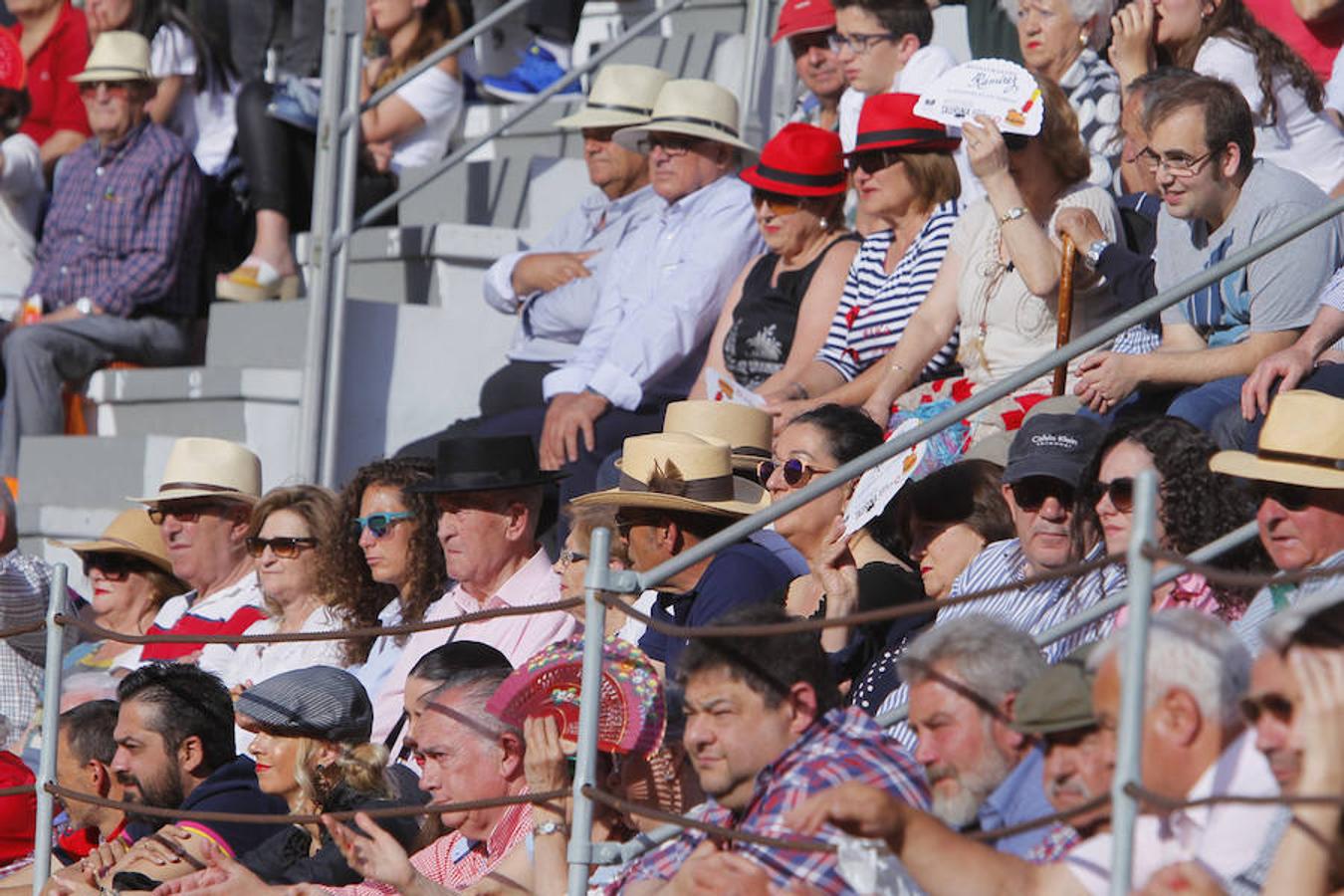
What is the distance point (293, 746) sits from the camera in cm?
503

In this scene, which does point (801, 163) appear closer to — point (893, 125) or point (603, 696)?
point (893, 125)

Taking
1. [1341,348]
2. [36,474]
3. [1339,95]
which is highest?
[1339,95]

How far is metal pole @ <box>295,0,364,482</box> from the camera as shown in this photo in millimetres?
8031

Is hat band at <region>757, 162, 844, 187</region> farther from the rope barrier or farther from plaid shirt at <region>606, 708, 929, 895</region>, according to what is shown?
plaid shirt at <region>606, 708, 929, 895</region>

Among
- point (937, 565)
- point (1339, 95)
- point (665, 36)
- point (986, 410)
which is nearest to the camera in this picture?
point (937, 565)

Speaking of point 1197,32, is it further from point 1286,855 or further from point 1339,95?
point 1286,855

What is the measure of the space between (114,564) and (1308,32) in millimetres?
3895

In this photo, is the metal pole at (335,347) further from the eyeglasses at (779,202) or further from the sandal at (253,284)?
the eyeglasses at (779,202)

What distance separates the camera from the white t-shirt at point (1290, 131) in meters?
6.45

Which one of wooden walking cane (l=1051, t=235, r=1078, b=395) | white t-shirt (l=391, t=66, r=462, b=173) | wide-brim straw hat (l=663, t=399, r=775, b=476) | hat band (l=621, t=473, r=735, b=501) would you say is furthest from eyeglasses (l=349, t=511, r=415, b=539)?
white t-shirt (l=391, t=66, r=462, b=173)

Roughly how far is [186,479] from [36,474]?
6.03ft

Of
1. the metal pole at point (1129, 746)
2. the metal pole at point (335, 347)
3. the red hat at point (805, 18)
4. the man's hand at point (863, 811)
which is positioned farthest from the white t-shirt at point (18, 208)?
the metal pole at point (1129, 746)

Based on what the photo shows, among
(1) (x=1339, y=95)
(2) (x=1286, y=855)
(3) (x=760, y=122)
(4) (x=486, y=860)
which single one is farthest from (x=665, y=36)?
(2) (x=1286, y=855)

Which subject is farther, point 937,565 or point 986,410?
point 986,410
